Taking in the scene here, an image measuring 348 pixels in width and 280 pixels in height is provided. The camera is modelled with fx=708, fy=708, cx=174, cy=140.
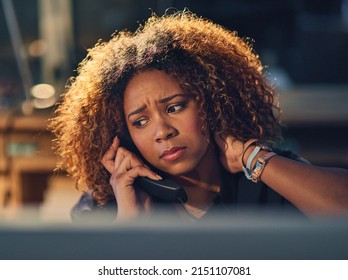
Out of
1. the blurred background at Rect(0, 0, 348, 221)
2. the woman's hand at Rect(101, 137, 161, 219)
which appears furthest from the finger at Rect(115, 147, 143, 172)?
the blurred background at Rect(0, 0, 348, 221)

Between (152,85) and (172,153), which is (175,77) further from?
(172,153)

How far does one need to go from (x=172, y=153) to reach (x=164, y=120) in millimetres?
80

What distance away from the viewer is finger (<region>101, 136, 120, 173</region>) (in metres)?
1.68

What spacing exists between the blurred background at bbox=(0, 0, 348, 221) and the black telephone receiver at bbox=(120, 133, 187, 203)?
9.9 inches

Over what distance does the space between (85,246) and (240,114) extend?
0.47 m

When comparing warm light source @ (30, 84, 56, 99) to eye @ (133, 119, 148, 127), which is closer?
eye @ (133, 119, 148, 127)

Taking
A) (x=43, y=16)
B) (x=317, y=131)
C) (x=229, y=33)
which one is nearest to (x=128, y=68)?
(x=229, y=33)

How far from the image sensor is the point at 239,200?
164 cm

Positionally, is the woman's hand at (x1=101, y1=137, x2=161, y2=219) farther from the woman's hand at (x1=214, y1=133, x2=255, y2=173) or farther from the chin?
the woman's hand at (x1=214, y1=133, x2=255, y2=173)

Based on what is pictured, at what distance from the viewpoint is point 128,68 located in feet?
5.34

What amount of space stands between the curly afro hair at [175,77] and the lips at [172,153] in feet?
0.30

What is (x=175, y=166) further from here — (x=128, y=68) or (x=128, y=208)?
(x=128, y=68)

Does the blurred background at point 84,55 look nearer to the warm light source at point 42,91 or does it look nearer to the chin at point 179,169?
the warm light source at point 42,91

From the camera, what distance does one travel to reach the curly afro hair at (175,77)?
163 centimetres
